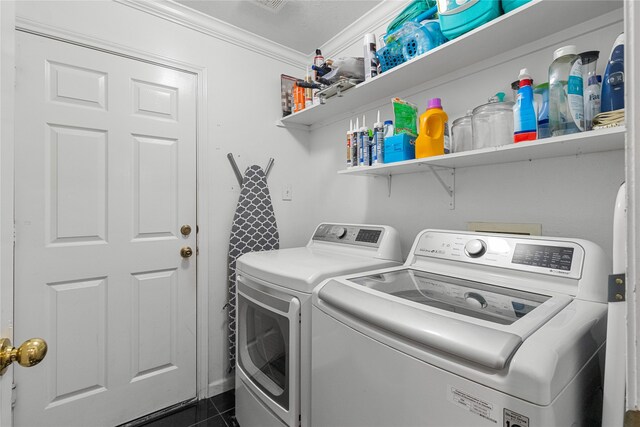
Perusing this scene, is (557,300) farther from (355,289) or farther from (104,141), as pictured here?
(104,141)

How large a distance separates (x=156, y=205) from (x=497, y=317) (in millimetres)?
1858

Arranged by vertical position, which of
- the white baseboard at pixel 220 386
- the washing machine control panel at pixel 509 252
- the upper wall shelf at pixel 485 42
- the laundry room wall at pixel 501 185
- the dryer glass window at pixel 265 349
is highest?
the upper wall shelf at pixel 485 42

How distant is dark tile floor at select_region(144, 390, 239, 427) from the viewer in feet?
5.74

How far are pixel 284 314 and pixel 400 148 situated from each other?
97cm

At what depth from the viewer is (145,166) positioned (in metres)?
1.79

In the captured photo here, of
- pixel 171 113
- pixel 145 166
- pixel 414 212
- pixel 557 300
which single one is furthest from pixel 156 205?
pixel 557 300

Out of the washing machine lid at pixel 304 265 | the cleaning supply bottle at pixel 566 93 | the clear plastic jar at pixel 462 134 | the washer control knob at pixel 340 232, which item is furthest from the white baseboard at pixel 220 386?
the cleaning supply bottle at pixel 566 93

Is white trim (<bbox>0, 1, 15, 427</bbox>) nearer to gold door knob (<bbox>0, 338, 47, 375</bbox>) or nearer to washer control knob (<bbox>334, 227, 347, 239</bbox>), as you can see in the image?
gold door knob (<bbox>0, 338, 47, 375</bbox>)

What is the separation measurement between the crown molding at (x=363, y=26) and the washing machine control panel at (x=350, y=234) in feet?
4.35

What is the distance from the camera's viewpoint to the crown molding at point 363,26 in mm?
1800

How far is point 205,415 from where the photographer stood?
5.97ft

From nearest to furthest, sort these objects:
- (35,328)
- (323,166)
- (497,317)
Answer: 1. (497,317)
2. (35,328)
3. (323,166)

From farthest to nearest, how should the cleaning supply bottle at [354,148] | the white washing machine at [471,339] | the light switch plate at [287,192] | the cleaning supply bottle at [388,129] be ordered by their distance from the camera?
the light switch plate at [287,192] → the cleaning supply bottle at [354,148] → the cleaning supply bottle at [388,129] → the white washing machine at [471,339]

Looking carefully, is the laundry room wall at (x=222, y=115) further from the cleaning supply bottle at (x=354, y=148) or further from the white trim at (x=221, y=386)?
the cleaning supply bottle at (x=354, y=148)
